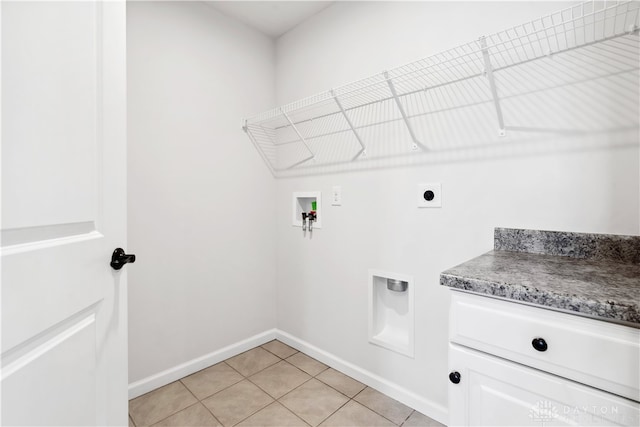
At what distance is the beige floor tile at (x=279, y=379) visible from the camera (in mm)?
1805

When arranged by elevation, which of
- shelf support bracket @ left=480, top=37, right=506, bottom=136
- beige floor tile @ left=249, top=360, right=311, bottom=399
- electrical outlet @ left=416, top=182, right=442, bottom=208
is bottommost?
beige floor tile @ left=249, top=360, right=311, bottom=399

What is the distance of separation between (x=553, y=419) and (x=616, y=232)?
78 cm

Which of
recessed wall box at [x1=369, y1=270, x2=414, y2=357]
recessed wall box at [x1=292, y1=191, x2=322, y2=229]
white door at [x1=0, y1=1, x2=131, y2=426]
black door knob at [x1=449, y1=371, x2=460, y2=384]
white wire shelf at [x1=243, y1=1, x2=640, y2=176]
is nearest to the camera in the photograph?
white door at [x1=0, y1=1, x2=131, y2=426]

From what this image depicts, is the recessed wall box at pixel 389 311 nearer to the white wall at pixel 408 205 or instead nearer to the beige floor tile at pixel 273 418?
the white wall at pixel 408 205

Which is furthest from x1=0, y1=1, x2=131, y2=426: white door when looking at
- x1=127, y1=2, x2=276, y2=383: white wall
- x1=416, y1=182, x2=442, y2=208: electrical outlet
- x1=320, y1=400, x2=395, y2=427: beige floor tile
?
x1=416, y1=182, x2=442, y2=208: electrical outlet

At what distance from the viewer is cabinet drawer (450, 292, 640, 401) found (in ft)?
2.12

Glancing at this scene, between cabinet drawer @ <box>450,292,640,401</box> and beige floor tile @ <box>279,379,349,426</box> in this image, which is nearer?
cabinet drawer @ <box>450,292,640,401</box>

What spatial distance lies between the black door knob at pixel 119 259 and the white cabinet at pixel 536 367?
3.39ft

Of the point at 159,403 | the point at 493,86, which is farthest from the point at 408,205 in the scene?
the point at 159,403

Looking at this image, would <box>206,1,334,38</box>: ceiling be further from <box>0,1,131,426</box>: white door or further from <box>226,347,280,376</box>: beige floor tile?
<box>226,347,280,376</box>: beige floor tile

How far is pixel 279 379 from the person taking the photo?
6.26 ft

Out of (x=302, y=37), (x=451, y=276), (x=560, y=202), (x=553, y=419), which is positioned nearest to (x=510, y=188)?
(x=560, y=202)

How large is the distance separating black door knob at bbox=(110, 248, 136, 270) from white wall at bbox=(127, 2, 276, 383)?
2.97 ft

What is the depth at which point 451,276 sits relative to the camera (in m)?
0.88
